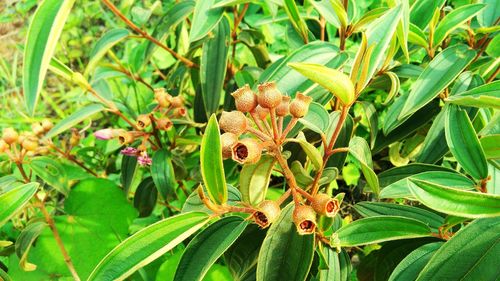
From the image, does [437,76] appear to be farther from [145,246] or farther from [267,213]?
[145,246]

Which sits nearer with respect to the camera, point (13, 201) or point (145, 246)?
point (145, 246)

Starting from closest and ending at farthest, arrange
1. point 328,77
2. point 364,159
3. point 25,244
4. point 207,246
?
point 328,77 < point 207,246 < point 364,159 < point 25,244

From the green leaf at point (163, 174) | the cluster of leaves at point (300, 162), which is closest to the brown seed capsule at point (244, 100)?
the cluster of leaves at point (300, 162)

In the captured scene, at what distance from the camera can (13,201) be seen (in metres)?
A: 0.93

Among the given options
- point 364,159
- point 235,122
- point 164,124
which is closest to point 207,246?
point 235,122

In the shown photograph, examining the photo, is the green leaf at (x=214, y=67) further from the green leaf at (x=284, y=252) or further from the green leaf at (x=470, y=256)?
the green leaf at (x=470, y=256)

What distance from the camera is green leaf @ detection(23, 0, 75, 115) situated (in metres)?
0.78

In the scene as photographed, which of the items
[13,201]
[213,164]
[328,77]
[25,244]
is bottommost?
[25,244]

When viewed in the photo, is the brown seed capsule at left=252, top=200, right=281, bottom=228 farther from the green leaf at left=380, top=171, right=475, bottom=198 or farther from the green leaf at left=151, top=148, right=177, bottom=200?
the green leaf at left=151, top=148, right=177, bottom=200

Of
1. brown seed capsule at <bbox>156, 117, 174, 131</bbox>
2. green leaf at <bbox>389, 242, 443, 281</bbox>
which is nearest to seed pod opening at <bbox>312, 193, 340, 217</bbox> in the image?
green leaf at <bbox>389, 242, 443, 281</bbox>

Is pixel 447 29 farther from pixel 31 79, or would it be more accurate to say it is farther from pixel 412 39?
pixel 31 79

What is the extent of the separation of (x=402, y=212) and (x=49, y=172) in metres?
0.90

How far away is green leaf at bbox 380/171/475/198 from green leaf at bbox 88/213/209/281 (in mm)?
352

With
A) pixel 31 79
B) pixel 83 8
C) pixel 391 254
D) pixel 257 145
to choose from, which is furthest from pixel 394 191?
pixel 83 8
